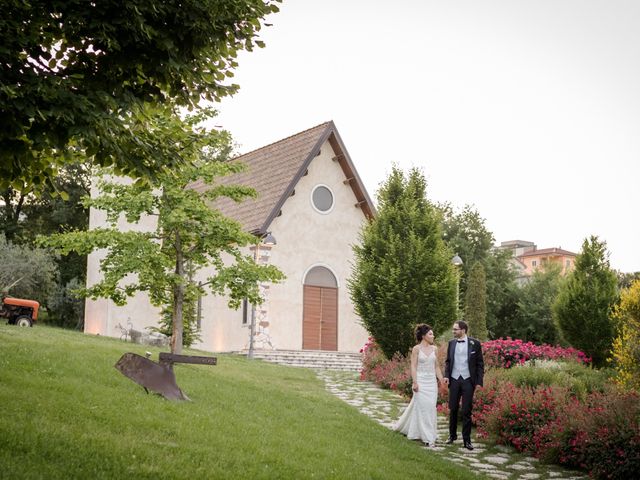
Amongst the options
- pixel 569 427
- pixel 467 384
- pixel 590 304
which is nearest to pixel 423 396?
pixel 467 384

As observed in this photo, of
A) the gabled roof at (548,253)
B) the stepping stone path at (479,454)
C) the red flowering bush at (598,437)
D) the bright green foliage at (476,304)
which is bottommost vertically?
the stepping stone path at (479,454)

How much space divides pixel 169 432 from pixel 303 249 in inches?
776

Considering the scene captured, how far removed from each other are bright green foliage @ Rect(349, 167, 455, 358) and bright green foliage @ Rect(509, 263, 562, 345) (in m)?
22.2

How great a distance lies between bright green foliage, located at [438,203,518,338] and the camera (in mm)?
42031

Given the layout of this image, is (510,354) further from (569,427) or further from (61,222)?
(61,222)

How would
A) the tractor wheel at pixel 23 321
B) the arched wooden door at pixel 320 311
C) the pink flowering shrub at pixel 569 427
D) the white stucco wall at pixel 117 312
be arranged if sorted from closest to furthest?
the pink flowering shrub at pixel 569 427 → the tractor wheel at pixel 23 321 → the arched wooden door at pixel 320 311 → the white stucco wall at pixel 117 312

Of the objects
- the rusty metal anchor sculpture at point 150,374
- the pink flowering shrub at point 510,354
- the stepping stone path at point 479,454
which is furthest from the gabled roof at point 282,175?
the rusty metal anchor sculpture at point 150,374

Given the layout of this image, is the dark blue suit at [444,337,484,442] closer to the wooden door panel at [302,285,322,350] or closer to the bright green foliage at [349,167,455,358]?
the bright green foliage at [349,167,455,358]

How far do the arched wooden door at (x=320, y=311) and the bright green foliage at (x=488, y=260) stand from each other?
51.4 feet

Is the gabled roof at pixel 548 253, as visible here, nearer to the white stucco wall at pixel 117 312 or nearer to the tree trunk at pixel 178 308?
the white stucco wall at pixel 117 312

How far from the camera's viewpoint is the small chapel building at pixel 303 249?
26375mm

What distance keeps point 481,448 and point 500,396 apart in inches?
58.1

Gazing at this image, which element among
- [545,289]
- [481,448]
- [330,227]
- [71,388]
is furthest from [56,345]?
[545,289]

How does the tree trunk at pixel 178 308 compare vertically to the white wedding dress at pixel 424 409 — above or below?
above
